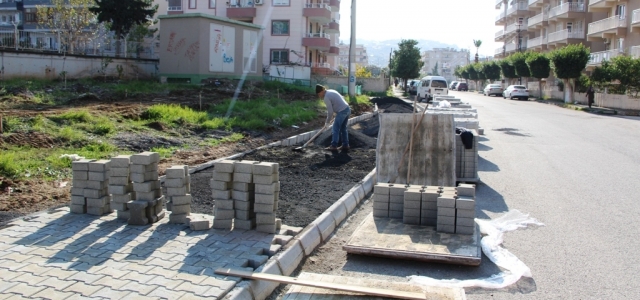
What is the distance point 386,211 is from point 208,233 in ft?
7.47

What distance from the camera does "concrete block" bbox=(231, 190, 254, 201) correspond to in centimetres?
580

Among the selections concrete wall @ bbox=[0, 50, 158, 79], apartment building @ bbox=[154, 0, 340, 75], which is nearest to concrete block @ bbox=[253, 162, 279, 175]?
concrete wall @ bbox=[0, 50, 158, 79]

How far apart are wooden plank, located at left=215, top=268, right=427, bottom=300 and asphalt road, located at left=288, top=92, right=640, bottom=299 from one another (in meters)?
0.72

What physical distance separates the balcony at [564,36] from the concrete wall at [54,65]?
42.8 meters

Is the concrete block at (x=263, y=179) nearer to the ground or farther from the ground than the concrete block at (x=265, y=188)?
farther from the ground

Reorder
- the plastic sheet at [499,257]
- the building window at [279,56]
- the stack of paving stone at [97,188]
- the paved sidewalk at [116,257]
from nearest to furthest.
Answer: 1. the paved sidewalk at [116,257]
2. the plastic sheet at [499,257]
3. the stack of paving stone at [97,188]
4. the building window at [279,56]

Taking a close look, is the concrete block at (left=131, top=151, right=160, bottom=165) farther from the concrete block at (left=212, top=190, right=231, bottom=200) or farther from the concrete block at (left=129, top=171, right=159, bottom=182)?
the concrete block at (left=212, top=190, right=231, bottom=200)

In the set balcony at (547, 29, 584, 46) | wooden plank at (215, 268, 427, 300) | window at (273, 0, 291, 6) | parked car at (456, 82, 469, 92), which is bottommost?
wooden plank at (215, 268, 427, 300)

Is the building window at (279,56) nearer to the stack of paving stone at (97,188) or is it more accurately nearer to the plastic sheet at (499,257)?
the plastic sheet at (499,257)

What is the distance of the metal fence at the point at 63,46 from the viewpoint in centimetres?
2392

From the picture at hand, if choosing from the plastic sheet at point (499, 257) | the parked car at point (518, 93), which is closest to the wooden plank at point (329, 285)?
the plastic sheet at point (499, 257)

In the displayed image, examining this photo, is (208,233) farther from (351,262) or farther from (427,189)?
(427,189)

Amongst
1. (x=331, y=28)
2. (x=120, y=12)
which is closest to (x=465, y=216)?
(x=120, y=12)

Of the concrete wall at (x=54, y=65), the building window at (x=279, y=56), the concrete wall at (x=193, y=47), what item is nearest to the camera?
the concrete wall at (x=54, y=65)
